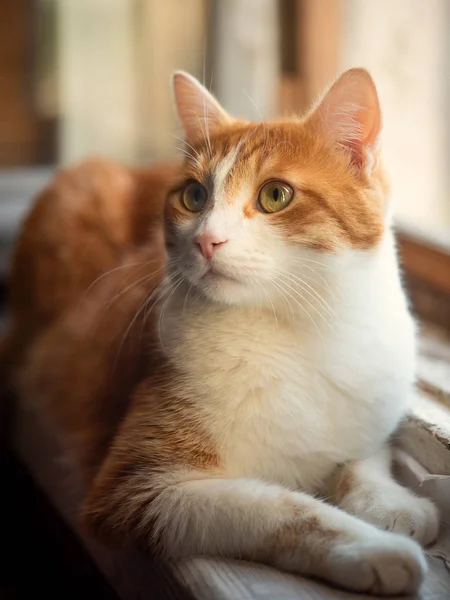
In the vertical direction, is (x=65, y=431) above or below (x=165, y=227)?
below

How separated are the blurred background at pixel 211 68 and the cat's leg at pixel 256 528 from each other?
104 centimetres

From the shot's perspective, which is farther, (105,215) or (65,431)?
(105,215)

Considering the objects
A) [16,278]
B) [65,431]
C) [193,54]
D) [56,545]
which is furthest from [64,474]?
[193,54]

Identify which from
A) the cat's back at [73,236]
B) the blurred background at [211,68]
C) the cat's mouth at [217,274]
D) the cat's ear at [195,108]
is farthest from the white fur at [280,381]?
the blurred background at [211,68]

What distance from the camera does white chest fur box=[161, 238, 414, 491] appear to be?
1.22m

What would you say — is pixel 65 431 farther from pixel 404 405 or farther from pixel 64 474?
pixel 404 405

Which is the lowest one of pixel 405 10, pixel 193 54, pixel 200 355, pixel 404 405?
pixel 404 405

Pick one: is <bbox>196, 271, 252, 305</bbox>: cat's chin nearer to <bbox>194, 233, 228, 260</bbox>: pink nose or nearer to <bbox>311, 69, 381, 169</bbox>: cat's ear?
<bbox>194, 233, 228, 260</bbox>: pink nose

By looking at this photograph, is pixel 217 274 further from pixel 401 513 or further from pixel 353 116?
pixel 401 513

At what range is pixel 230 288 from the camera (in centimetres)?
118

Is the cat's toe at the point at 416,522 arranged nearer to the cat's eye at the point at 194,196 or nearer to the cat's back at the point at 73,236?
the cat's eye at the point at 194,196

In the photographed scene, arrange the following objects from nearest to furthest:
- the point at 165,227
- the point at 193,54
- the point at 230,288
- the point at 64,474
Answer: the point at 230,288 < the point at 165,227 < the point at 64,474 < the point at 193,54

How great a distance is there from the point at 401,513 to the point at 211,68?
66.7 inches

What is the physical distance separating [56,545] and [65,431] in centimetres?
31
